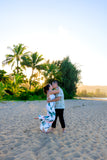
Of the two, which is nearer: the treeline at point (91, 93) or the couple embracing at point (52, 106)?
the couple embracing at point (52, 106)

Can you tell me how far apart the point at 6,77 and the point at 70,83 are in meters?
13.2

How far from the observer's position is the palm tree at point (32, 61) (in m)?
29.8

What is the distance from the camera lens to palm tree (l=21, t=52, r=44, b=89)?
29.8 meters

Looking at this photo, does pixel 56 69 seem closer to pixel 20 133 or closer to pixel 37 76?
pixel 37 76

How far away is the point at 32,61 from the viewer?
99.3 feet

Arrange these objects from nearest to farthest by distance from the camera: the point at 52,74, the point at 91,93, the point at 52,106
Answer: the point at 52,106 → the point at 52,74 → the point at 91,93

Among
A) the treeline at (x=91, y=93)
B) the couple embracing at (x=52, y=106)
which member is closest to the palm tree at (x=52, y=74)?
the treeline at (x=91, y=93)

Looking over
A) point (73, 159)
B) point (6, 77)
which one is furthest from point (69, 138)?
point (6, 77)

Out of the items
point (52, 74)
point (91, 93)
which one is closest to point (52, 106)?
point (52, 74)

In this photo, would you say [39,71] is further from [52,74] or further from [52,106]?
[52,106]

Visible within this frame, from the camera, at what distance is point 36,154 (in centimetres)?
312

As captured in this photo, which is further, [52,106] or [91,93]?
[91,93]

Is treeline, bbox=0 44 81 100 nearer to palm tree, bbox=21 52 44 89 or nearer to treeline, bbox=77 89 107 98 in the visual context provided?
palm tree, bbox=21 52 44 89

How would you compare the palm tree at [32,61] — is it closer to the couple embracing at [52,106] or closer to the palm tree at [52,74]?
the palm tree at [52,74]
